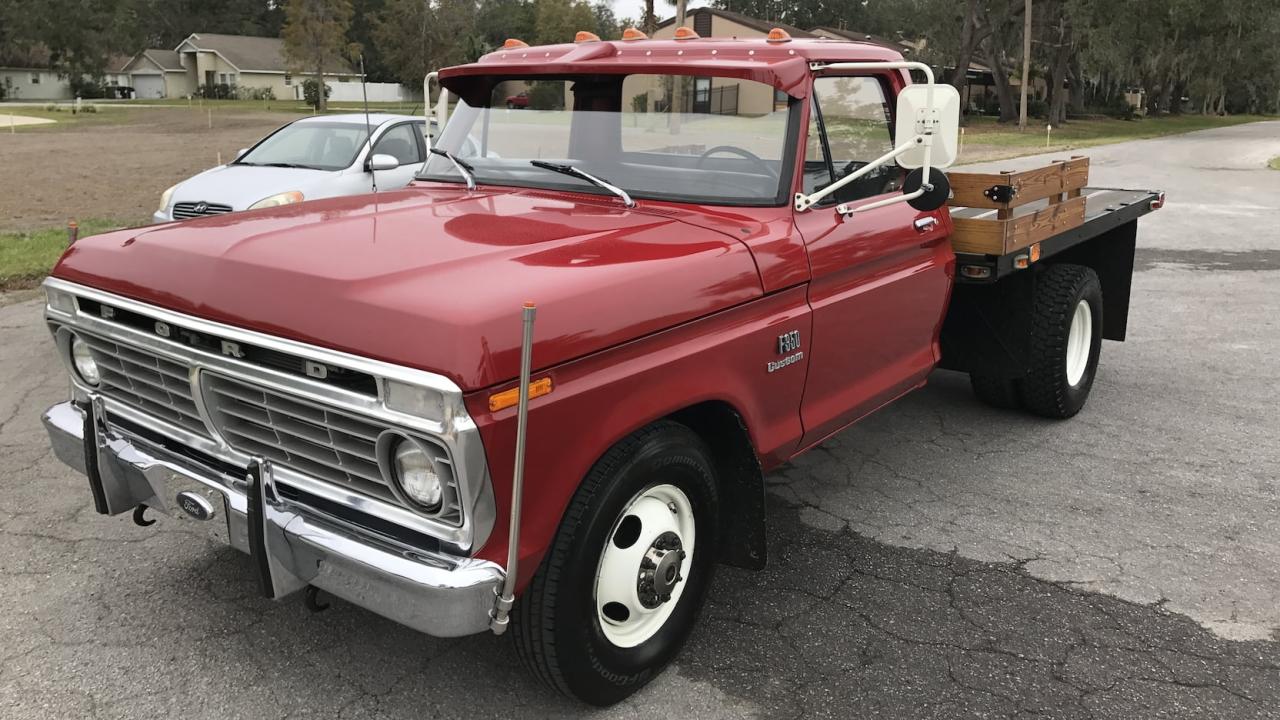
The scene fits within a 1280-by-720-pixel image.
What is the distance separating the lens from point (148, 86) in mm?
90688

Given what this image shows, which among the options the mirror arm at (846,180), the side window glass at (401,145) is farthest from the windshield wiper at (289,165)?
the mirror arm at (846,180)

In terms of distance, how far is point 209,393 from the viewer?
293 cm

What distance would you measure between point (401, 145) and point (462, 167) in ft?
22.2

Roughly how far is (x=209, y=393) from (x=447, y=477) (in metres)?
0.90

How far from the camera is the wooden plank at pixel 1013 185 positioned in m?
4.88

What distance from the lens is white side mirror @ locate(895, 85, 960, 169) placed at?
370 cm

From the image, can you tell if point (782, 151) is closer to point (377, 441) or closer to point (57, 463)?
point (377, 441)

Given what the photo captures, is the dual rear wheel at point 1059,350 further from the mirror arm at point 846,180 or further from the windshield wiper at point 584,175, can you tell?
the windshield wiper at point 584,175

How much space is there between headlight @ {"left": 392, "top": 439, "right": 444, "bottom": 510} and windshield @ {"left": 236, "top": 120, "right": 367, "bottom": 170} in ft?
26.2

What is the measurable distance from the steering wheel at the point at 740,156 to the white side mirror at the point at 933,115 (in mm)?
513

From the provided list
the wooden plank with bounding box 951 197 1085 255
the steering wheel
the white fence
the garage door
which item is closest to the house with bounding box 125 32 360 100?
the garage door

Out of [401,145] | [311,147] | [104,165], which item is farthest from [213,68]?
[401,145]

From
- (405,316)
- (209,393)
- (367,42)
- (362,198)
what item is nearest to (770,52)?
(362,198)

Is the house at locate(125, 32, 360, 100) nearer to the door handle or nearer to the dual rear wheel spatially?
the dual rear wheel
